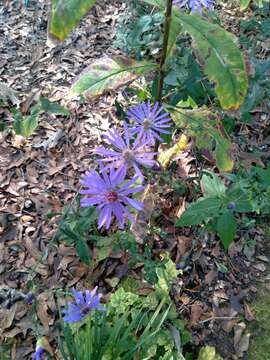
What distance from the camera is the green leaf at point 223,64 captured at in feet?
4.07

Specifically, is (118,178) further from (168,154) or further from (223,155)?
(168,154)

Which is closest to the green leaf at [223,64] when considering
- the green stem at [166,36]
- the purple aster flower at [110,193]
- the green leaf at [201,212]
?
the green stem at [166,36]

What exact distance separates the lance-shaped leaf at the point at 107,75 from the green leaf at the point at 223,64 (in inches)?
11.5

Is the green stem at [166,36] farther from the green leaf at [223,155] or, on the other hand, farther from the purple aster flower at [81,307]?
the purple aster flower at [81,307]

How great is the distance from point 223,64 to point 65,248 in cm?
122

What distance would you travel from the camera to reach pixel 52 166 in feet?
8.09

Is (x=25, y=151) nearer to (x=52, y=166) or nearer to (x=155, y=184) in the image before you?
(x=52, y=166)

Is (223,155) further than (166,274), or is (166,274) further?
(166,274)

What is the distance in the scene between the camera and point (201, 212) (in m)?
1.72

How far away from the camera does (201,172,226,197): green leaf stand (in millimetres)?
1823

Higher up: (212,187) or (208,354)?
(212,187)

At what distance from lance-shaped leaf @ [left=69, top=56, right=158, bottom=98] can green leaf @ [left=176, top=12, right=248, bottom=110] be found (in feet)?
0.96

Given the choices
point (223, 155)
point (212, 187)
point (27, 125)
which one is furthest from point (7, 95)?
point (223, 155)

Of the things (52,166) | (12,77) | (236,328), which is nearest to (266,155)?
(236,328)
